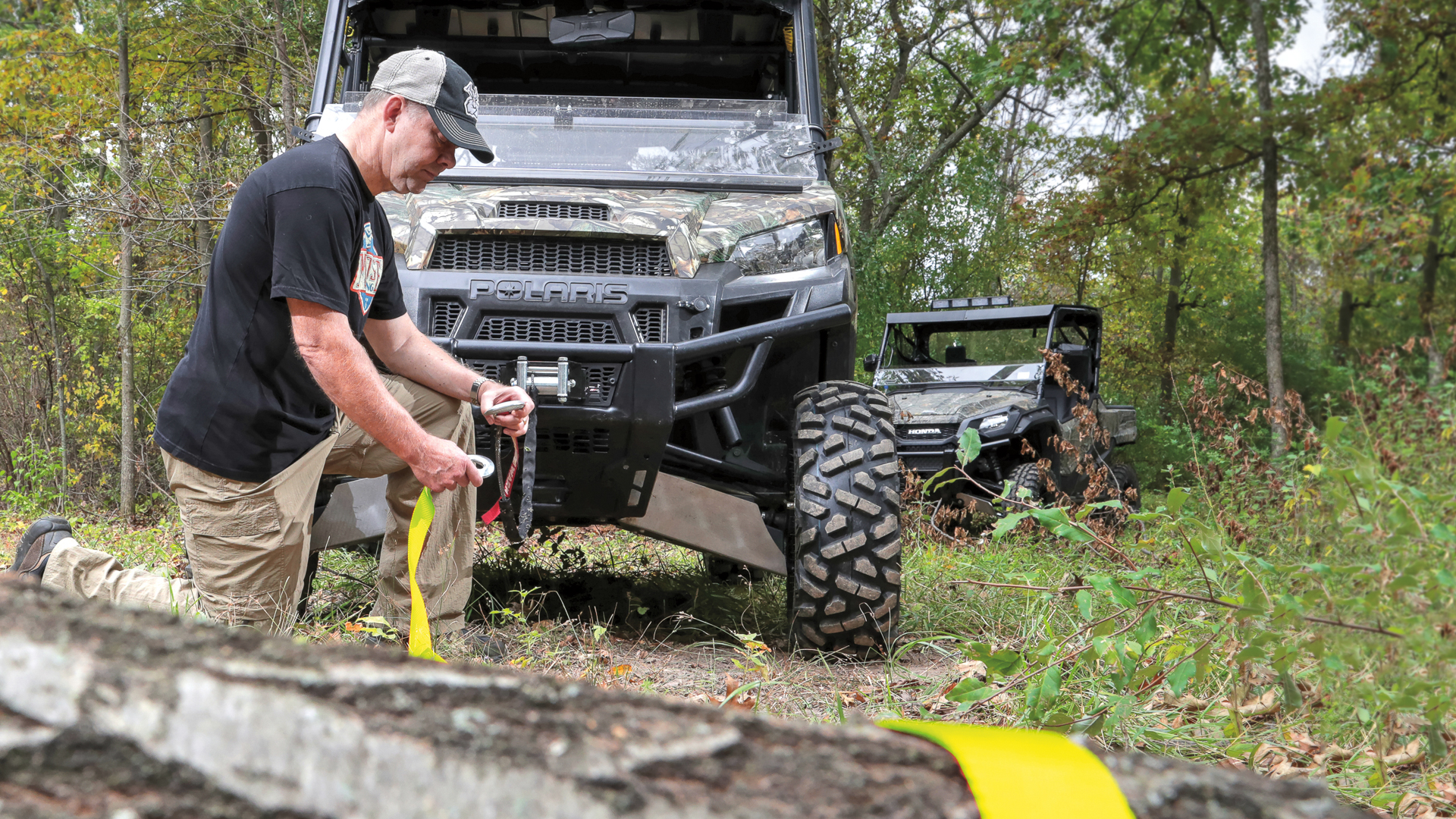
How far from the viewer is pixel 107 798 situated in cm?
65

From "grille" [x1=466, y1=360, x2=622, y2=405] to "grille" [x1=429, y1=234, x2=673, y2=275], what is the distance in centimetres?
42

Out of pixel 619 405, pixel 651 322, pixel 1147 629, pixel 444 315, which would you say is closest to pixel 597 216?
pixel 651 322

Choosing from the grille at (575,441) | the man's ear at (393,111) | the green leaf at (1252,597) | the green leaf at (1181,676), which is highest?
the man's ear at (393,111)

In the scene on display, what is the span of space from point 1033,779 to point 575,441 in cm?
266

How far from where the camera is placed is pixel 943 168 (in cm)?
1873

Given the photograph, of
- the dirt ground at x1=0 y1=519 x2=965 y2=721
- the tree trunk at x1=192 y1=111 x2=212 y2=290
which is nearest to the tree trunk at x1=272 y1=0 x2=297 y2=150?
the tree trunk at x1=192 y1=111 x2=212 y2=290

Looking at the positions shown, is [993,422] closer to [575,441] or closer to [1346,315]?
[575,441]

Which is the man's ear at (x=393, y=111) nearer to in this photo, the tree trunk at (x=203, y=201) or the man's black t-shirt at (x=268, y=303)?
the man's black t-shirt at (x=268, y=303)

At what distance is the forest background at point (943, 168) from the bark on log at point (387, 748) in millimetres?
3926

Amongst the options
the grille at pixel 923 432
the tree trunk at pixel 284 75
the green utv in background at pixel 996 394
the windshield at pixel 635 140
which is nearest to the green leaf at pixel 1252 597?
the windshield at pixel 635 140

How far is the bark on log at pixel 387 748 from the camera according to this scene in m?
0.66

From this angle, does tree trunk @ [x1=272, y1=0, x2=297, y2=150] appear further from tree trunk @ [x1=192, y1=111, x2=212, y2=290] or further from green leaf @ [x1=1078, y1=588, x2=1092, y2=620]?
green leaf @ [x1=1078, y1=588, x2=1092, y2=620]

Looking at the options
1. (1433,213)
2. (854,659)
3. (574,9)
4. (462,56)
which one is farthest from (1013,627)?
(1433,213)

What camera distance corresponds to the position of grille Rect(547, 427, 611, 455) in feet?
10.8
